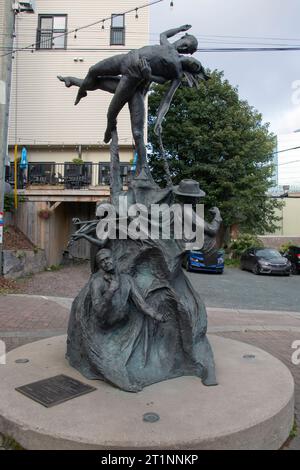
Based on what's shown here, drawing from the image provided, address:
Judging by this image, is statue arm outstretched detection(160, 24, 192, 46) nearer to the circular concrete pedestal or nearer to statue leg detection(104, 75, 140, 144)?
statue leg detection(104, 75, 140, 144)

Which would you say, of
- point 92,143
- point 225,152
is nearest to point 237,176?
point 225,152

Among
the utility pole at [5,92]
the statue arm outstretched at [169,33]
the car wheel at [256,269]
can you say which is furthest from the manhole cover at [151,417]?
the car wheel at [256,269]

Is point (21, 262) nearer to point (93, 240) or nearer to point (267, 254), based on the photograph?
point (93, 240)

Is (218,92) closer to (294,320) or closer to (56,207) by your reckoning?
(56,207)

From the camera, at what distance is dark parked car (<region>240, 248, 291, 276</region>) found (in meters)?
17.9

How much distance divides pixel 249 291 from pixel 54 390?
10.3 meters

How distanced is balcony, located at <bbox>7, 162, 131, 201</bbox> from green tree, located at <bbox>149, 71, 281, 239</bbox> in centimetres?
545

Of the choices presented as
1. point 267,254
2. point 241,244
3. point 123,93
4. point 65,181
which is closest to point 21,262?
point 65,181

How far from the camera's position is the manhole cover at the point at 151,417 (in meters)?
2.97

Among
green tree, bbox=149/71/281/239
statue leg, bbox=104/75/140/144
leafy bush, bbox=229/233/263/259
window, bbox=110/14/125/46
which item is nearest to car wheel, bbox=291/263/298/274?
leafy bush, bbox=229/233/263/259

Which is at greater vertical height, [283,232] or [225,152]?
[225,152]

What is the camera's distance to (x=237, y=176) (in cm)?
2172
